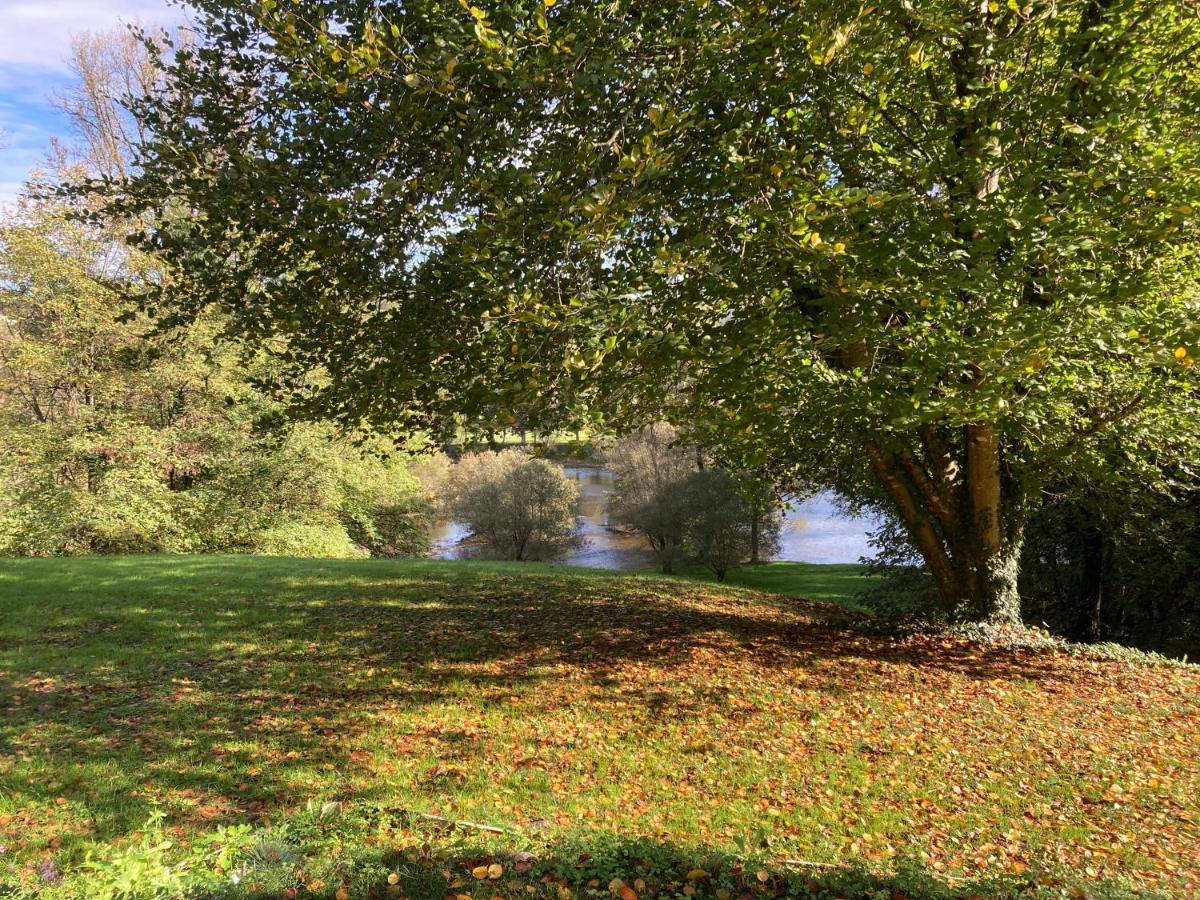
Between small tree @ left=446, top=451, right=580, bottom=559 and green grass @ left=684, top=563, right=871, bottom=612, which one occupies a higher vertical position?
small tree @ left=446, top=451, right=580, bottom=559

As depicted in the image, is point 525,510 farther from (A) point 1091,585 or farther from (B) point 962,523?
(B) point 962,523

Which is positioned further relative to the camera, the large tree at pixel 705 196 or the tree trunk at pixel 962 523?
the tree trunk at pixel 962 523

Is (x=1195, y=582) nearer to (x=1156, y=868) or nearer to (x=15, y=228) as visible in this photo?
(x=1156, y=868)

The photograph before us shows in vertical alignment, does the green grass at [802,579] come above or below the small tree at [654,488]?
below

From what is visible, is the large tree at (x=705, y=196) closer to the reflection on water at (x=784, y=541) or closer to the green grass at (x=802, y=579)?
the green grass at (x=802, y=579)

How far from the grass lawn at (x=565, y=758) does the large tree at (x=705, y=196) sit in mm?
2967

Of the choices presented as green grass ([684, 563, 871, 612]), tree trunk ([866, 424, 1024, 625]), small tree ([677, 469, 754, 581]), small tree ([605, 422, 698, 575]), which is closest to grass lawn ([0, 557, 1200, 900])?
tree trunk ([866, 424, 1024, 625])

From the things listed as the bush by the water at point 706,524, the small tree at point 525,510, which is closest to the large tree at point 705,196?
the bush by the water at point 706,524

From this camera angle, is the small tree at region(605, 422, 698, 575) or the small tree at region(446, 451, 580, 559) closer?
the small tree at region(605, 422, 698, 575)

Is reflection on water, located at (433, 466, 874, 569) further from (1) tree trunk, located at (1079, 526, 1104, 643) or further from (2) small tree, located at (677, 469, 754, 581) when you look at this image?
(1) tree trunk, located at (1079, 526, 1104, 643)

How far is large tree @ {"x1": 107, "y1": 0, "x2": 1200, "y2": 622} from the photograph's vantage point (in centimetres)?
485

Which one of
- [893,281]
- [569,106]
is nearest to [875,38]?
[893,281]

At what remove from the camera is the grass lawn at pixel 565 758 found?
3.84 metres

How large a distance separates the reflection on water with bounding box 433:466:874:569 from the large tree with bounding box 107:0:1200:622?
78.5 feet
